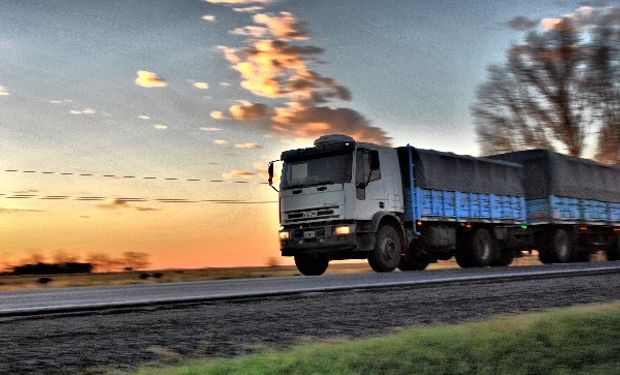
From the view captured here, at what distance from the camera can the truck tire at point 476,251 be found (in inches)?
934

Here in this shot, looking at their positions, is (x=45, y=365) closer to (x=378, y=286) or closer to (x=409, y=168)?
(x=378, y=286)

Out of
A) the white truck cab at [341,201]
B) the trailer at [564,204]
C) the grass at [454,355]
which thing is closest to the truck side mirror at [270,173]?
the white truck cab at [341,201]

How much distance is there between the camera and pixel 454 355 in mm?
4543

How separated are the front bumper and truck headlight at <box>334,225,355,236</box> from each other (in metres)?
0.04

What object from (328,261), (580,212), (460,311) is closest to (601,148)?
(580,212)

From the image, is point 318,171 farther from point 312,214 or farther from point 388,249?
point 388,249

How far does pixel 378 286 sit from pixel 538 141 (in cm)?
2756

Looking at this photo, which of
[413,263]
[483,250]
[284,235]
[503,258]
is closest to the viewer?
[284,235]

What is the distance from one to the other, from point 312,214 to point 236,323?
42.4 ft

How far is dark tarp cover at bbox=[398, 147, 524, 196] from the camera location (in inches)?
844

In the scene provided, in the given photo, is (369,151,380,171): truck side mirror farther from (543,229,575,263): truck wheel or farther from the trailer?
(543,229,575,263): truck wheel

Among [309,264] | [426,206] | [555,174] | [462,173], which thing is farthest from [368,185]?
[555,174]

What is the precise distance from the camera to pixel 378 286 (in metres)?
11.8

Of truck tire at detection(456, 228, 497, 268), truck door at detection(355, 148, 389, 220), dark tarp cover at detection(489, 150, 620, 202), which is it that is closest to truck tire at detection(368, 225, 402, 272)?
truck door at detection(355, 148, 389, 220)
